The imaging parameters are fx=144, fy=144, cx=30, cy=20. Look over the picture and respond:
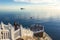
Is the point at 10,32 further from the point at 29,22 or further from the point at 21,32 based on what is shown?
the point at 29,22

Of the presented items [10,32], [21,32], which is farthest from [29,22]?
[10,32]

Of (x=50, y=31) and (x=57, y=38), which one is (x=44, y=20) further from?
(x=57, y=38)

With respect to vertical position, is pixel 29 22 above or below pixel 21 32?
above
